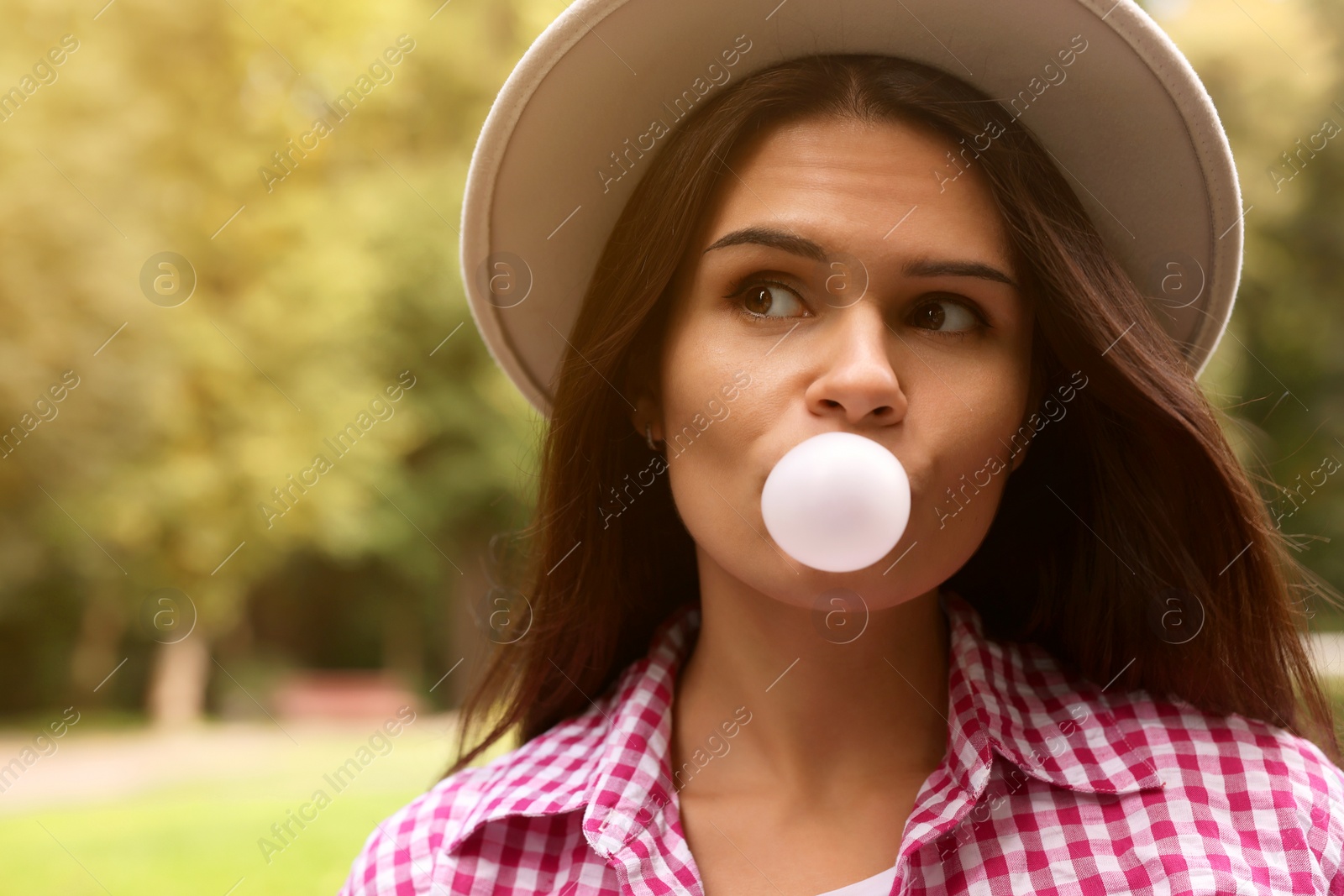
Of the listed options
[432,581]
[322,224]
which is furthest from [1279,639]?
[432,581]

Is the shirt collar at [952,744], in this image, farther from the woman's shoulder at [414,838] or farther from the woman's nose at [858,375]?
the woman's nose at [858,375]

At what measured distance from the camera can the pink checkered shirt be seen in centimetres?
150

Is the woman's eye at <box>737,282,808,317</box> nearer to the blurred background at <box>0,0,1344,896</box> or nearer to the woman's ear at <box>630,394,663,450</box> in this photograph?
the woman's ear at <box>630,394,663,450</box>

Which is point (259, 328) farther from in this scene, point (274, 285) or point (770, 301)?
point (770, 301)

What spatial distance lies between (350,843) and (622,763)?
387 cm

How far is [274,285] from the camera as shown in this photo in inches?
419

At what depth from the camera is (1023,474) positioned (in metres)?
1.95

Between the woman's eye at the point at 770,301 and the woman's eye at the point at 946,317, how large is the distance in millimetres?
167

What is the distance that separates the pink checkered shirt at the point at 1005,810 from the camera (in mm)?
1503

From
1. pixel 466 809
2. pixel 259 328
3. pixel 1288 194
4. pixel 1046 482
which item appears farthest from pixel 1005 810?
pixel 259 328

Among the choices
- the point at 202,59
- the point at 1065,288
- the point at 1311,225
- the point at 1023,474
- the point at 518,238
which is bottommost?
the point at 1023,474

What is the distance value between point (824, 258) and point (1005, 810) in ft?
2.65

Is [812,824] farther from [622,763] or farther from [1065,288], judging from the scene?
[1065,288]

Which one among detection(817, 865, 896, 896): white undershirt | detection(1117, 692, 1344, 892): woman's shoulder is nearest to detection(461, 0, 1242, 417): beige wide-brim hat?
detection(1117, 692, 1344, 892): woman's shoulder
